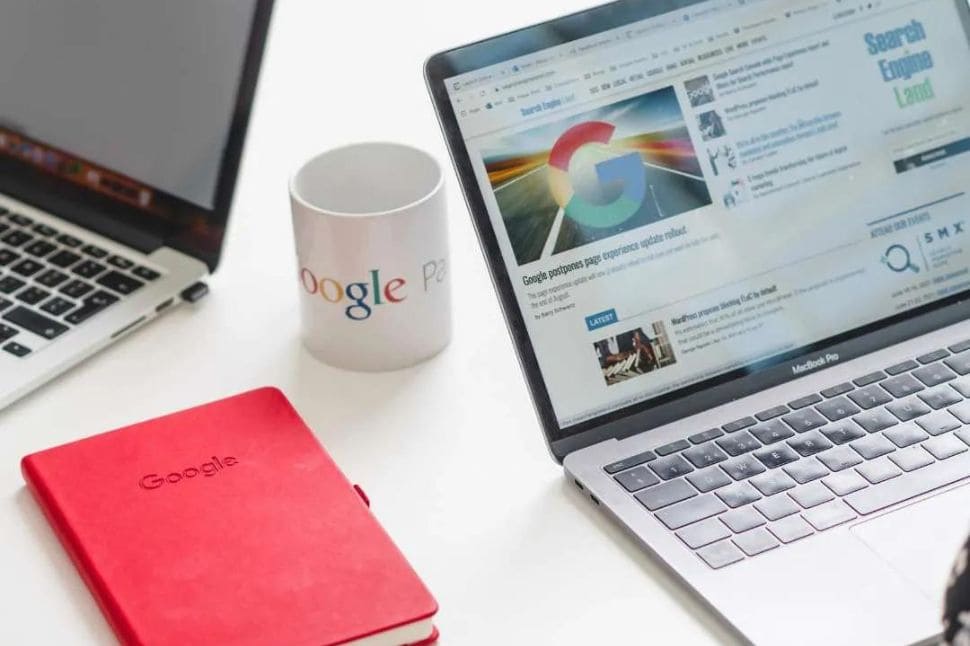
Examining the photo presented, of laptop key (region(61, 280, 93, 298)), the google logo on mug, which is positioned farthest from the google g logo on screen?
laptop key (region(61, 280, 93, 298))

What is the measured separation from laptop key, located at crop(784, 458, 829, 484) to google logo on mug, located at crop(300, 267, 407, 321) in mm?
262

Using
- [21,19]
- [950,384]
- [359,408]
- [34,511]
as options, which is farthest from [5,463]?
[950,384]

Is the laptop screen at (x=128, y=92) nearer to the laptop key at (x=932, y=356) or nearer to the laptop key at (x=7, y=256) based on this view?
the laptop key at (x=7, y=256)

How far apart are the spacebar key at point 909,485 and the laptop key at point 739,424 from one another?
8cm

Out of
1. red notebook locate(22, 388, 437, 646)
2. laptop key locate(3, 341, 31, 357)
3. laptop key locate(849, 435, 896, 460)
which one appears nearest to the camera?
red notebook locate(22, 388, 437, 646)

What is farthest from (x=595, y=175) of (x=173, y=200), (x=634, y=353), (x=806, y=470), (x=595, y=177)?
(x=173, y=200)

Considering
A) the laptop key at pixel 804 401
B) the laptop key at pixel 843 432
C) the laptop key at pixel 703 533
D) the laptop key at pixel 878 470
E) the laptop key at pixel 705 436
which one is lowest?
the laptop key at pixel 878 470

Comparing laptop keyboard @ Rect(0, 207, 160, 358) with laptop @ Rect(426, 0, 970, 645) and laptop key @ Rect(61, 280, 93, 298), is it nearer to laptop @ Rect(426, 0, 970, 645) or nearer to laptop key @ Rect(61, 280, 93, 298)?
laptop key @ Rect(61, 280, 93, 298)

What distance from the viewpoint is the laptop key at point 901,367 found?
2.76ft

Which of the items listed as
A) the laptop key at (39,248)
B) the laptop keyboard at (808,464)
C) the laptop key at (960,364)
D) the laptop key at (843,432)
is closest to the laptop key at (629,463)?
the laptop keyboard at (808,464)

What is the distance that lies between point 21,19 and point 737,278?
1.78ft

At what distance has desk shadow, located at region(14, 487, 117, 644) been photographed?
70 centimetres

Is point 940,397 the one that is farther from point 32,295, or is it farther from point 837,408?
point 32,295

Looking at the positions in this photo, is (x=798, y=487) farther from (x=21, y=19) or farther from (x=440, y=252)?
(x=21, y=19)
